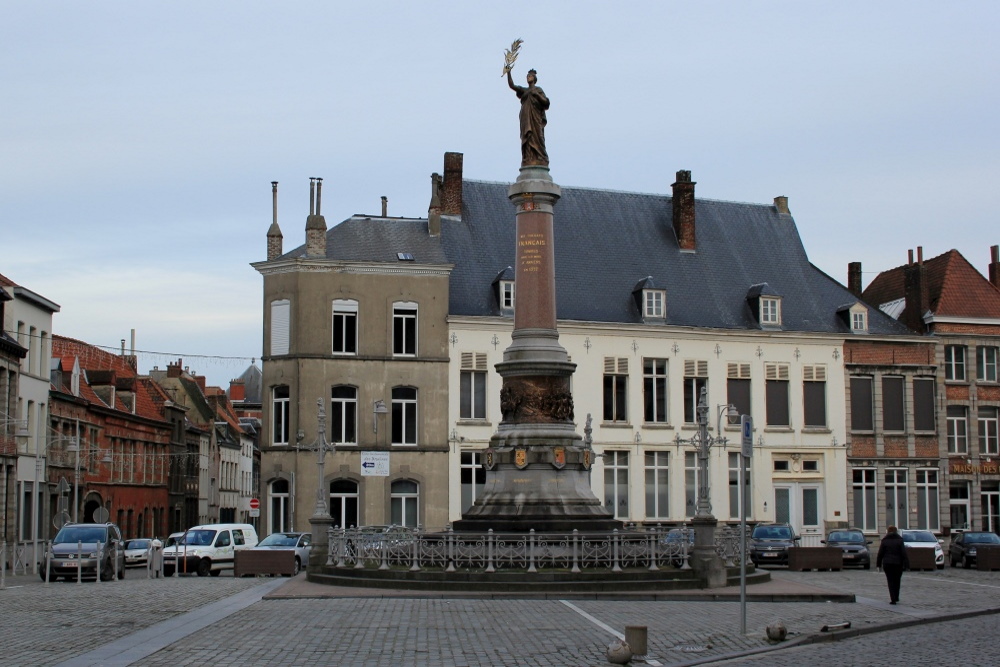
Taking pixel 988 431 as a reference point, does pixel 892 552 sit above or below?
below

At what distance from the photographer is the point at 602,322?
50750mm

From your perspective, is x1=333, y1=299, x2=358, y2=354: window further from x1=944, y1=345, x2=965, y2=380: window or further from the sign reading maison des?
x1=944, y1=345, x2=965, y2=380: window

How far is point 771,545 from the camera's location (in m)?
42.8

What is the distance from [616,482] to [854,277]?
59.0ft

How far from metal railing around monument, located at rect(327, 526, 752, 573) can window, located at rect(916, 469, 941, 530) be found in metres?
27.7

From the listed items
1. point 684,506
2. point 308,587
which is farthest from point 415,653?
point 684,506

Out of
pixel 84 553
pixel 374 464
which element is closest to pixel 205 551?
pixel 84 553

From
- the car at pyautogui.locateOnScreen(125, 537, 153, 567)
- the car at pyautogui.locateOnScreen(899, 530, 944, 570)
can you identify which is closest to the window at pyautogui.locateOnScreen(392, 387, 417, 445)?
the car at pyautogui.locateOnScreen(125, 537, 153, 567)

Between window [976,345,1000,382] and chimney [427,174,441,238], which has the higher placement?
chimney [427,174,441,238]

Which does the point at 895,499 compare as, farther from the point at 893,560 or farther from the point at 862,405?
the point at 893,560

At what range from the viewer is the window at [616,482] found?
50.2 m

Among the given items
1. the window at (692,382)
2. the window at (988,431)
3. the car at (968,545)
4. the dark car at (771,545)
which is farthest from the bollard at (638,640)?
the window at (988,431)

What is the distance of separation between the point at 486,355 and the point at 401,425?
3.98 m

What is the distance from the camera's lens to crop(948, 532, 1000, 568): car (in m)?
44.0
